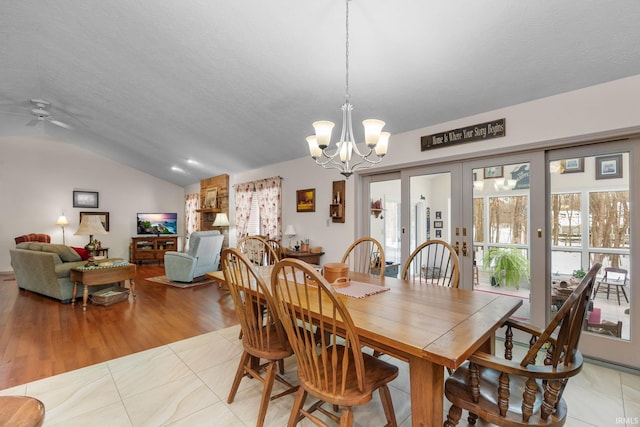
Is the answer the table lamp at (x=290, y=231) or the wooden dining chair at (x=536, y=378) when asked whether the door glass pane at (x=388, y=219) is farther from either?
the wooden dining chair at (x=536, y=378)

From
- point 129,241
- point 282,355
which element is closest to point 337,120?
point 282,355

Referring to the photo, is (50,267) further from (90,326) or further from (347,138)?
(347,138)

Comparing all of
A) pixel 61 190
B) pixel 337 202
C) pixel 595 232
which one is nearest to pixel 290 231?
pixel 337 202

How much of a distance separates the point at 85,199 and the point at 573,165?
9632 mm

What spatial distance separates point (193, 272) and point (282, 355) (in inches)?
160

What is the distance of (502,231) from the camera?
9.78 feet

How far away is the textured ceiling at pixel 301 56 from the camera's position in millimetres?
1973

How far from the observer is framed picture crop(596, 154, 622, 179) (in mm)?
2402

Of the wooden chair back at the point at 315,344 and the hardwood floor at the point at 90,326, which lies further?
the hardwood floor at the point at 90,326

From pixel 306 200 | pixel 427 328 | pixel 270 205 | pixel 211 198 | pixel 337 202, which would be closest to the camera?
pixel 427 328

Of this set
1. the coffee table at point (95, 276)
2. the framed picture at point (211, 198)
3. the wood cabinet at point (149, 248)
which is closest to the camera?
the coffee table at point (95, 276)

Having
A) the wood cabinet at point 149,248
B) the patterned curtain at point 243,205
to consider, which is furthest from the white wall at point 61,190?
the patterned curtain at point 243,205

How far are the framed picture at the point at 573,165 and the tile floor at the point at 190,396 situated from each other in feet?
5.42

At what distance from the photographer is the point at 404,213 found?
3730 mm
